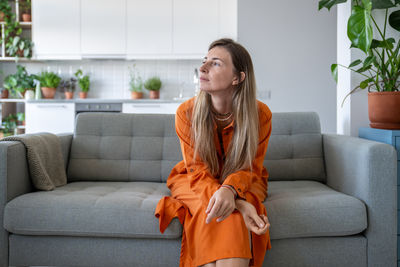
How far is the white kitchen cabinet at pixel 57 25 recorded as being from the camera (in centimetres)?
489

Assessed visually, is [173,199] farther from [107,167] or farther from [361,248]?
[361,248]

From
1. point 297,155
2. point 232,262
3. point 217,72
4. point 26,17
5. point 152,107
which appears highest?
point 26,17

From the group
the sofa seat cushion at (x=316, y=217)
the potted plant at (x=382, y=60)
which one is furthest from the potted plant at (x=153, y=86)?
the sofa seat cushion at (x=316, y=217)

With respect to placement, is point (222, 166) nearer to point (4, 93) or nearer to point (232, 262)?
point (232, 262)

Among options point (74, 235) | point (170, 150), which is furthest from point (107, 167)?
point (74, 235)

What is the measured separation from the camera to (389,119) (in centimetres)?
196

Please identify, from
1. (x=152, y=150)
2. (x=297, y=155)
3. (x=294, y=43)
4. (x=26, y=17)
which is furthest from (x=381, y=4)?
(x=26, y=17)

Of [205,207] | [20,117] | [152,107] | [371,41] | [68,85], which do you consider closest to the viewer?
[205,207]

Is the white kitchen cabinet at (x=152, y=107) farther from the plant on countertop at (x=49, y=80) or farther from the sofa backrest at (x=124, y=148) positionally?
the sofa backrest at (x=124, y=148)

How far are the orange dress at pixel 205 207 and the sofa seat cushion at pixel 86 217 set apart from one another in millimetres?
81

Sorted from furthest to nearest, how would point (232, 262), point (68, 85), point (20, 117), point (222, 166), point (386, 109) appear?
point (68, 85)
point (20, 117)
point (386, 109)
point (222, 166)
point (232, 262)

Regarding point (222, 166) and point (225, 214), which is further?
point (222, 166)

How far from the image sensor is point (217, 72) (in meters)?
1.57

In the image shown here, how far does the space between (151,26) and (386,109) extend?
3579mm
